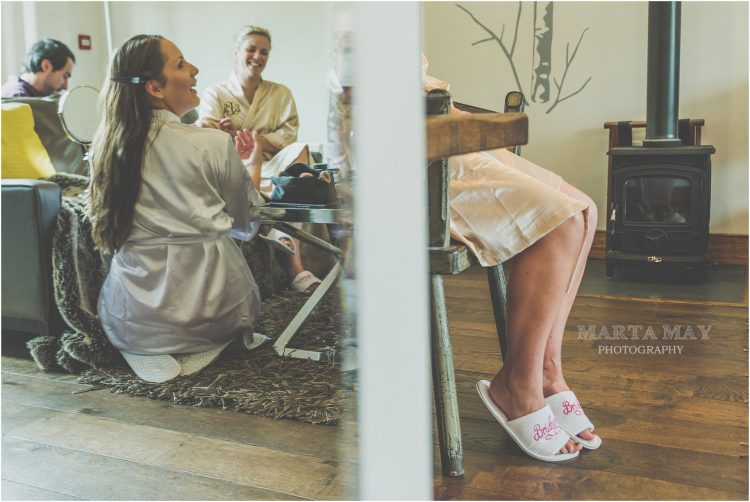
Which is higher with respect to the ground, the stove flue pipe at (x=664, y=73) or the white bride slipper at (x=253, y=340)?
the stove flue pipe at (x=664, y=73)

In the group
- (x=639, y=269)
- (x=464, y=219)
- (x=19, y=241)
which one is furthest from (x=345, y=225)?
(x=639, y=269)

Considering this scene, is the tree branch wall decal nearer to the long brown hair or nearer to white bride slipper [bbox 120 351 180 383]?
the long brown hair

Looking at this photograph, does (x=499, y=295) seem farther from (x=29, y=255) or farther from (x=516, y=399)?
(x=29, y=255)

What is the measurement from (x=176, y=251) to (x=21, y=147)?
1088 millimetres

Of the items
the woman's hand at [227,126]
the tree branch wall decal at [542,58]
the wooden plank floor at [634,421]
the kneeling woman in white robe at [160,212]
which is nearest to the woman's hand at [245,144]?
the kneeling woman in white robe at [160,212]

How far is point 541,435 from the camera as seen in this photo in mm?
1253

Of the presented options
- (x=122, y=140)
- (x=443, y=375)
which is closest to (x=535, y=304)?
(x=443, y=375)

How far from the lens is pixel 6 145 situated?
258 centimetres

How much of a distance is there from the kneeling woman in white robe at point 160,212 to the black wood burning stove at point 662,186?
1607 millimetres

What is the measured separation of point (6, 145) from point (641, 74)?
2.40 metres

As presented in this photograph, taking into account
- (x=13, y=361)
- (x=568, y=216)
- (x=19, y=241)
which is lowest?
(x=13, y=361)

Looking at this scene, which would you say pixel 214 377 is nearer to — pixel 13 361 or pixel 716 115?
pixel 13 361

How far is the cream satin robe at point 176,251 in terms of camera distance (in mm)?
1832

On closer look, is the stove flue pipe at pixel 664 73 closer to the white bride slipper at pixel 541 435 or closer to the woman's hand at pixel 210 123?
the woman's hand at pixel 210 123
